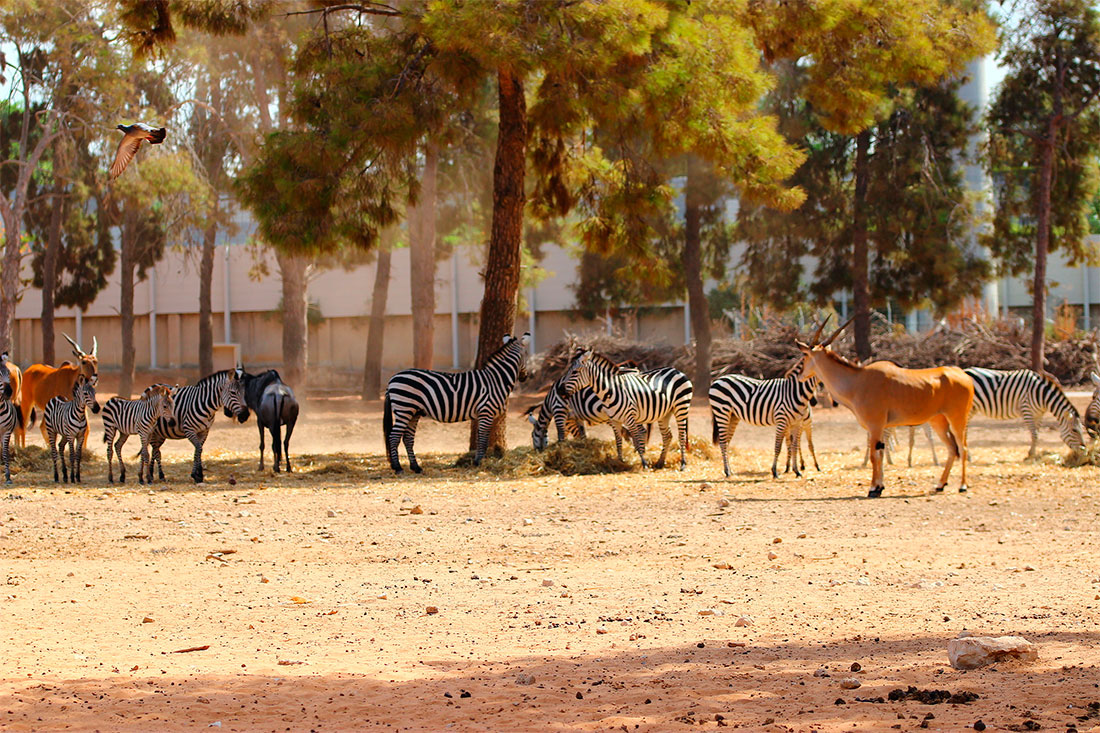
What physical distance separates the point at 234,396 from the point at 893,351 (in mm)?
19323

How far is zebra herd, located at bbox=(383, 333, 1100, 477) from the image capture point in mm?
15812

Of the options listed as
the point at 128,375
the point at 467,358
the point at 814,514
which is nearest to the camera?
the point at 814,514

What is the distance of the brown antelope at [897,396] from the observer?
45.2 ft

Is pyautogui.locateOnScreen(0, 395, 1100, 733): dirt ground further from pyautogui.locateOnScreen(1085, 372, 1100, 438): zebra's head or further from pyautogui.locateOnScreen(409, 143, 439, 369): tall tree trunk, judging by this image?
pyautogui.locateOnScreen(409, 143, 439, 369): tall tree trunk

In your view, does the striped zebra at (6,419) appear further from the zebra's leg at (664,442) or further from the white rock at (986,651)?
the white rock at (986,651)

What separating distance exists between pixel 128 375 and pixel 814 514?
24.6 metres

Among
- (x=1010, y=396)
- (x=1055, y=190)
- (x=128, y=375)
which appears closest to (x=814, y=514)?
(x=1010, y=396)

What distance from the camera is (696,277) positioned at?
28.8 m

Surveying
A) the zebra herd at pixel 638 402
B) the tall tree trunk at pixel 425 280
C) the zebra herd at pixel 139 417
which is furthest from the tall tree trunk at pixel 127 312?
the zebra herd at pixel 638 402

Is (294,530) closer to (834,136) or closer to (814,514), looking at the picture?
(814,514)

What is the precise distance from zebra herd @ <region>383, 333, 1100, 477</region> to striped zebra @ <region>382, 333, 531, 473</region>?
0.01 meters

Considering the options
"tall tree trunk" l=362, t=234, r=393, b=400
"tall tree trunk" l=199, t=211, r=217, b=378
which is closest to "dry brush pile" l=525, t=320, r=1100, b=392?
"tall tree trunk" l=362, t=234, r=393, b=400

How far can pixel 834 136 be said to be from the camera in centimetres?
2881

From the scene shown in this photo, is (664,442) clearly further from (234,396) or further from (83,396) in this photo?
(83,396)
